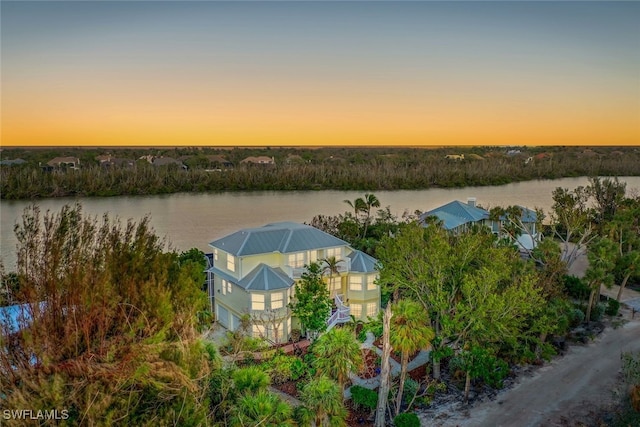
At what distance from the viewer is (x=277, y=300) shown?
68.6 ft

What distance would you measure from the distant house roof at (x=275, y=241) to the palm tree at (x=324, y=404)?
10.7 m

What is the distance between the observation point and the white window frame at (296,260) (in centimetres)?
2286

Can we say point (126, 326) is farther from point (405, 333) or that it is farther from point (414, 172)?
point (414, 172)

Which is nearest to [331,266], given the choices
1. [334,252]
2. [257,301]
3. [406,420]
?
[334,252]

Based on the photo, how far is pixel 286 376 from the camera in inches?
690

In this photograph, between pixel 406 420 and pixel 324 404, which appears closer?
pixel 324 404

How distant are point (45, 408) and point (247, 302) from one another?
14.3m

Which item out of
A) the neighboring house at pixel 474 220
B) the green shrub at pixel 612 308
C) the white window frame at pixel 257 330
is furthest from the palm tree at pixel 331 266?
the neighboring house at pixel 474 220

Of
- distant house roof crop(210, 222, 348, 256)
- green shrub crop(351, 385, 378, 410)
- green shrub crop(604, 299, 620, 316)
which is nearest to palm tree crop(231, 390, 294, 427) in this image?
green shrub crop(351, 385, 378, 410)

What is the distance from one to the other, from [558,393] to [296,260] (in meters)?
12.4

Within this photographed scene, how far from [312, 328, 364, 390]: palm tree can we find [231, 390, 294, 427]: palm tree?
3.02 m

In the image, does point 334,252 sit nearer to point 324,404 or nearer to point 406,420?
point 406,420

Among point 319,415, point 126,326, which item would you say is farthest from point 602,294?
point 126,326

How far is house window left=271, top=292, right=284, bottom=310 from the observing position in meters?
Answer: 20.8
